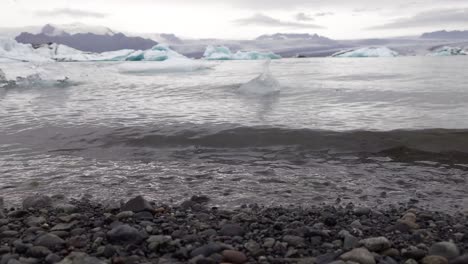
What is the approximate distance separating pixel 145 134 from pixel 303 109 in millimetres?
3902

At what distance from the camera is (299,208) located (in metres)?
3.71

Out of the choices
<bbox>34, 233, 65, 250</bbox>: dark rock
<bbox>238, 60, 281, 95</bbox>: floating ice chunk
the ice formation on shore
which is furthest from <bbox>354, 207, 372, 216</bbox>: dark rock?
the ice formation on shore

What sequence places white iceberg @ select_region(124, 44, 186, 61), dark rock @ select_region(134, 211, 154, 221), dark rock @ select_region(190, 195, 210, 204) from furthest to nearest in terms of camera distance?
white iceberg @ select_region(124, 44, 186, 61)
dark rock @ select_region(190, 195, 210, 204)
dark rock @ select_region(134, 211, 154, 221)

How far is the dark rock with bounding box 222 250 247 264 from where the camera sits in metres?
2.54

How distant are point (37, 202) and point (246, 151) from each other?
3.02 m

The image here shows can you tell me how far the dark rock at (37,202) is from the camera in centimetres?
381

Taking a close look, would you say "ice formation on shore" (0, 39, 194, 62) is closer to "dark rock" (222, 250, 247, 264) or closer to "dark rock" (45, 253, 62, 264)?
"dark rock" (45, 253, 62, 264)

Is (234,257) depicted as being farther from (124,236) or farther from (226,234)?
(124,236)

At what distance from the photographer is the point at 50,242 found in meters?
2.80

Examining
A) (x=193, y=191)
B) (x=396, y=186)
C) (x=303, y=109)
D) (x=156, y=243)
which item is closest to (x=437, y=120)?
(x=303, y=109)

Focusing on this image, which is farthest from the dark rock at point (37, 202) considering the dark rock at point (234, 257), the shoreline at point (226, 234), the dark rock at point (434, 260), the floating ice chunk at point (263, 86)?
the floating ice chunk at point (263, 86)

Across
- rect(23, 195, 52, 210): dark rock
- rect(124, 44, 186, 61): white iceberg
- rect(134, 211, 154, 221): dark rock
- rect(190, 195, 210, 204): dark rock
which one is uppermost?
rect(124, 44, 186, 61): white iceberg

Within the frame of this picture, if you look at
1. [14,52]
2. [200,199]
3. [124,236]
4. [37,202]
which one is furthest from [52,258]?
[14,52]

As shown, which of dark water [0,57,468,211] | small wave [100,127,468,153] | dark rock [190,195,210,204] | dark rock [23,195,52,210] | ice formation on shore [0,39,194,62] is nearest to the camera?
dark rock [23,195,52,210]
